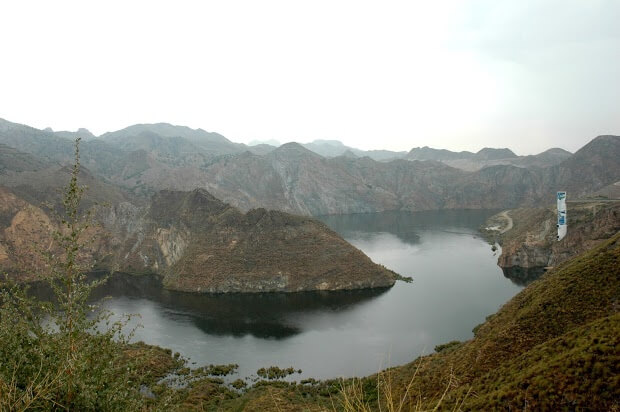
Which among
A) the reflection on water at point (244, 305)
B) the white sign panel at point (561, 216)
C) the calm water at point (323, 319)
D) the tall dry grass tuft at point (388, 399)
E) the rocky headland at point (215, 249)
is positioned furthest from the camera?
the white sign panel at point (561, 216)

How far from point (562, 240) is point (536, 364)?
85275 mm

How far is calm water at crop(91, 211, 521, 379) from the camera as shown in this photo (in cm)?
5856

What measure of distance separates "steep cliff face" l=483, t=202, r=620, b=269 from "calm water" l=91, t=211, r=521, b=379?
25.8 feet

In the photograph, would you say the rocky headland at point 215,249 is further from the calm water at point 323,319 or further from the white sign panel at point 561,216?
the white sign panel at point 561,216

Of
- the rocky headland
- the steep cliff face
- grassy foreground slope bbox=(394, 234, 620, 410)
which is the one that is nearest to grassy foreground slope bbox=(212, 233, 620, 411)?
grassy foreground slope bbox=(394, 234, 620, 410)

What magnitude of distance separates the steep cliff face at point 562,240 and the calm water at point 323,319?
25.8ft

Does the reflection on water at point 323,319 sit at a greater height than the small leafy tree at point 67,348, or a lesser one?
lesser

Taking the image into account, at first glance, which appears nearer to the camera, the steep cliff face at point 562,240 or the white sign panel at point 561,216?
the steep cliff face at point 562,240

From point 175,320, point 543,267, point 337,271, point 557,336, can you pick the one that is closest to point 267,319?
point 175,320

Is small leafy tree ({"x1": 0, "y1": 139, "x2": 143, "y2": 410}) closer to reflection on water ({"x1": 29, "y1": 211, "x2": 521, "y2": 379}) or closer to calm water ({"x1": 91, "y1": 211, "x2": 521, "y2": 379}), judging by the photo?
reflection on water ({"x1": 29, "y1": 211, "x2": 521, "y2": 379})

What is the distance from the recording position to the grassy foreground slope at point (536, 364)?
2141 cm

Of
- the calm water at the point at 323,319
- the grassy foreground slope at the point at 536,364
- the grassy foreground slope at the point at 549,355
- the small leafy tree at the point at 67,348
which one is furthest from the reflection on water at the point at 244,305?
the small leafy tree at the point at 67,348

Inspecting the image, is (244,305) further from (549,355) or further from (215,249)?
(549,355)

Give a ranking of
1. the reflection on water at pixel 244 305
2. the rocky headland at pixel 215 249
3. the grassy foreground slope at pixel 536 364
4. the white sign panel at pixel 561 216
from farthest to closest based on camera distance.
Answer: the white sign panel at pixel 561 216 < the rocky headland at pixel 215 249 < the reflection on water at pixel 244 305 < the grassy foreground slope at pixel 536 364
